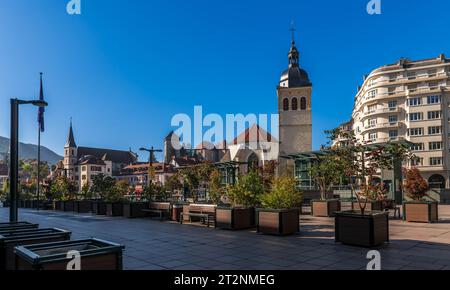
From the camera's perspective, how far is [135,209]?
20094mm

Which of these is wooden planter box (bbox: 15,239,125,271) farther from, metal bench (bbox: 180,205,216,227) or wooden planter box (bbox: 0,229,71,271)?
metal bench (bbox: 180,205,216,227)

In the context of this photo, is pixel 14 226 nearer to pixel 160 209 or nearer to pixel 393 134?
pixel 160 209

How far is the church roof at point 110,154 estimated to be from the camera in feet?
449

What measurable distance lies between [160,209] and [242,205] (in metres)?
6.12

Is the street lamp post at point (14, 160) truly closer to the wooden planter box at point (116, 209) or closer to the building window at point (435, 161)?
the wooden planter box at point (116, 209)

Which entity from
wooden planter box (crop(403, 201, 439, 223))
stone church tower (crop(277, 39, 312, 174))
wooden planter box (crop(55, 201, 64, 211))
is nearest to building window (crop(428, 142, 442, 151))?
stone church tower (crop(277, 39, 312, 174))

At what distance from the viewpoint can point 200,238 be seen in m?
11.7

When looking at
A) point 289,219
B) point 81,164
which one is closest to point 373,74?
point 289,219

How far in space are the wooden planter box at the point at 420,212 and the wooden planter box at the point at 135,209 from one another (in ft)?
43.2

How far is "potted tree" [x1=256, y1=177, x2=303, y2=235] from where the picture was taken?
11781mm

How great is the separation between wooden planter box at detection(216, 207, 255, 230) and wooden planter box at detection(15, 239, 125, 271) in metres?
8.46

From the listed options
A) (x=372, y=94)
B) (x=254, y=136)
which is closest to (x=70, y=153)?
(x=254, y=136)

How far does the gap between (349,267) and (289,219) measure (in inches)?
184
